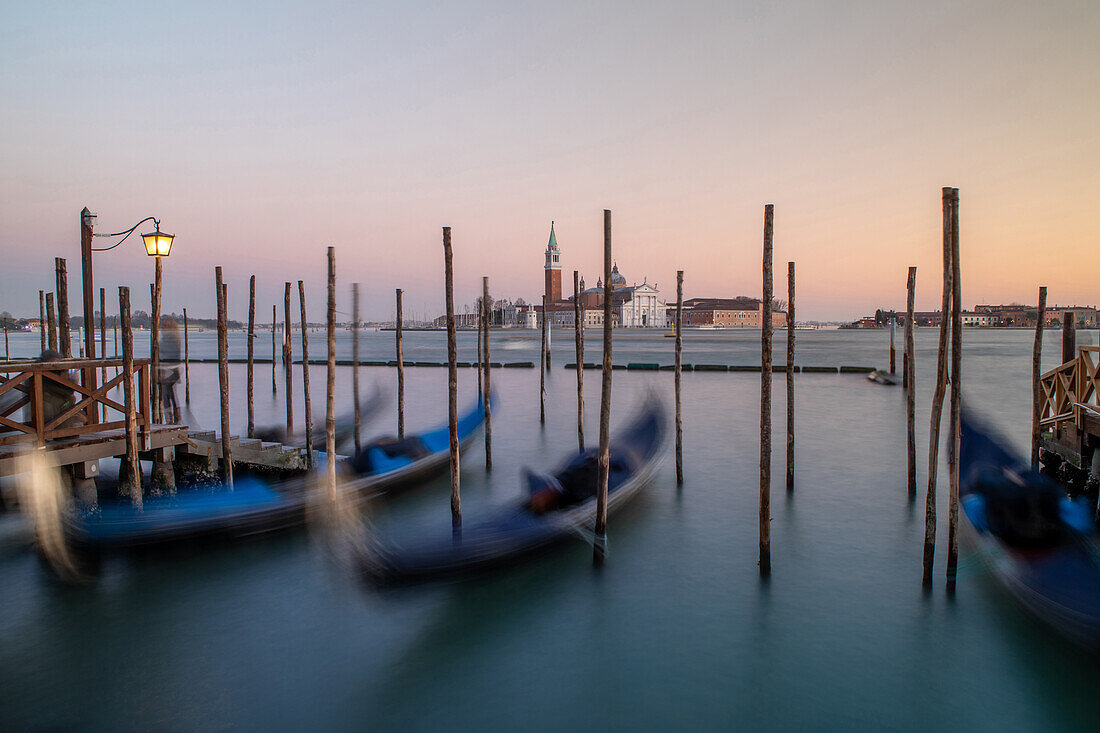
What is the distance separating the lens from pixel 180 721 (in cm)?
320

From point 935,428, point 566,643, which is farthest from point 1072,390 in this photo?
point 566,643

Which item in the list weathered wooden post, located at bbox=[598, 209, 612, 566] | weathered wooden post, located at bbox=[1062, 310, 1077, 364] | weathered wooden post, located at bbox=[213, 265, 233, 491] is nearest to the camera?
weathered wooden post, located at bbox=[598, 209, 612, 566]

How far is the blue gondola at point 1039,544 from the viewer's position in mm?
3678

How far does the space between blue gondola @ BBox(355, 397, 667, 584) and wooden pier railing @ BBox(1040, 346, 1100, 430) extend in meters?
4.00

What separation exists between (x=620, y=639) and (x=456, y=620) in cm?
106

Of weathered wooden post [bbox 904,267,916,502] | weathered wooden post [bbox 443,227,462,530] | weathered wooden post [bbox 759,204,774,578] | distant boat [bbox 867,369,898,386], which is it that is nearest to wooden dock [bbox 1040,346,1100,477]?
weathered wooden post [bbox 904,267,916,502]

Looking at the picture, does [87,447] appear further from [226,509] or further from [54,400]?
[226,509]

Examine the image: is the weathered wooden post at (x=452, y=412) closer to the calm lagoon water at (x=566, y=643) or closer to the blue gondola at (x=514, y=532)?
the blue gondola at (x=514, y=532)

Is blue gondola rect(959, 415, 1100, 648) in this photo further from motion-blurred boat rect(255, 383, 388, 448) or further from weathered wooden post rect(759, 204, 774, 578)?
motion-blurred boat rect(255, 383, 388, 448)

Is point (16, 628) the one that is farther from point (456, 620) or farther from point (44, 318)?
point (44, 318)

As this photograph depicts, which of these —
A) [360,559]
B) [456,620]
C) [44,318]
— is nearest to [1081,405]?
[456,620]

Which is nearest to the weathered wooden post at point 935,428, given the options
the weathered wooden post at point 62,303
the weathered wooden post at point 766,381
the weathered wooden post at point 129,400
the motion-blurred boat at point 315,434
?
the weathered wooden post at point 766,381

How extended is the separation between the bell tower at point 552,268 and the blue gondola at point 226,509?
74829 mm

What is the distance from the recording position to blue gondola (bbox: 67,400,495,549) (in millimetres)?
4805
